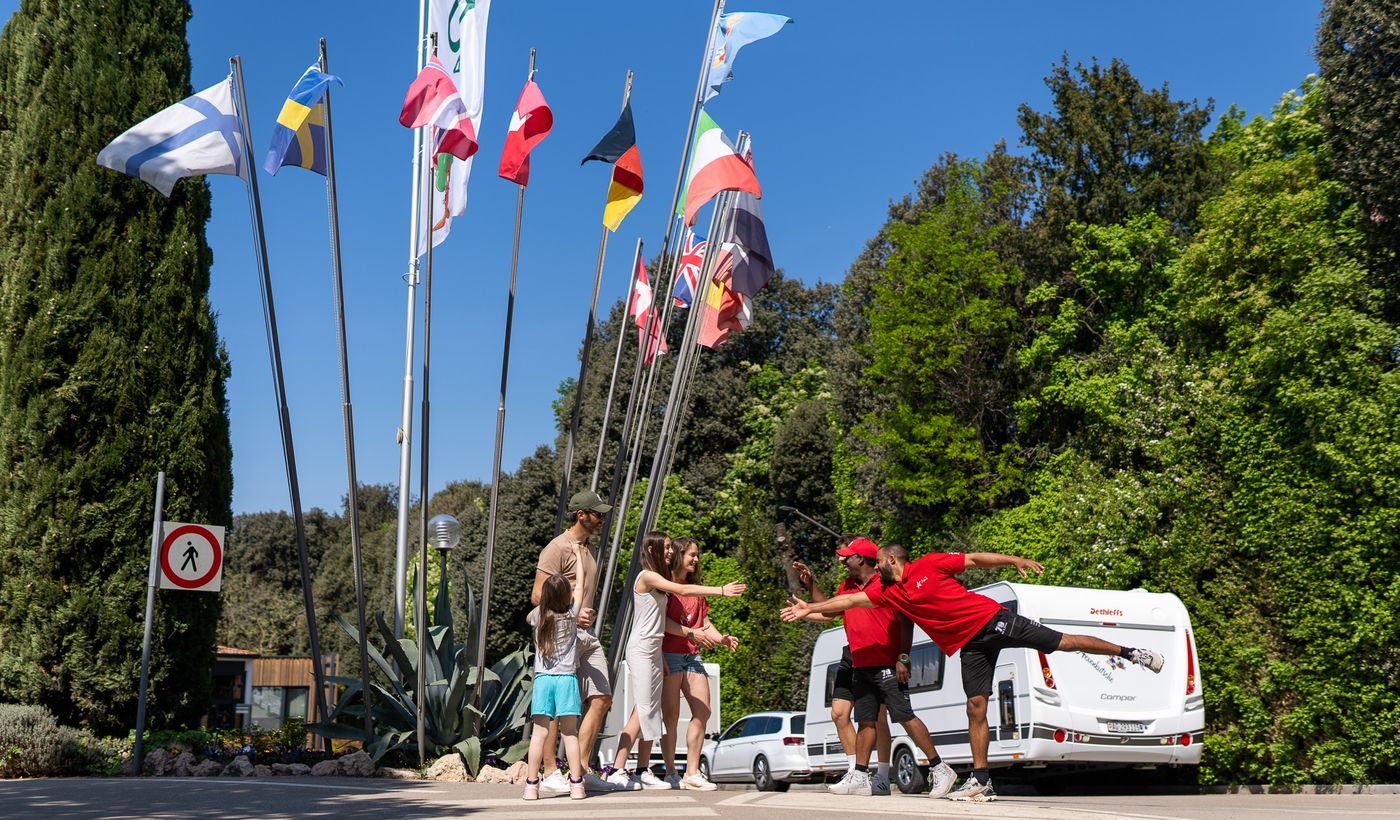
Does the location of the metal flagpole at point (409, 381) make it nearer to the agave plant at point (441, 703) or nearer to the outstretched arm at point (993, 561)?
the agave plant at point (441, 703)

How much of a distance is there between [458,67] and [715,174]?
357 centimetres

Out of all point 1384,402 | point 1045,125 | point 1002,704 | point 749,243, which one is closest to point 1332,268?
point 1384,402

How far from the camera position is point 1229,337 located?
26.4 m

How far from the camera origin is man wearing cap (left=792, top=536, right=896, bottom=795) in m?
9.72

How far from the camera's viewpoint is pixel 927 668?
62.1 ft

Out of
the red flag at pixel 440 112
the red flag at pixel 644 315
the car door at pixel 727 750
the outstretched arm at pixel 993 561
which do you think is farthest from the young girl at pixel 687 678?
the car door at pixel 727 750

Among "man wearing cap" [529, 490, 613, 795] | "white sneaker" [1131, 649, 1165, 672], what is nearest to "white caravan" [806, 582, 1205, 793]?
"white sneaker" [1131, 649, 1165, 672]

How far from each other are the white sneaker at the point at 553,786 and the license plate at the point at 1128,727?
29.4 feet

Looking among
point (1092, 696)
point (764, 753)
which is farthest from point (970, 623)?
point (764, 753)

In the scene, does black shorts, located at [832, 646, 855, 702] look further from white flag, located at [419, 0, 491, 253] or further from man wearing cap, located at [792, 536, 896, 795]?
white flag, located at [419, 0, 491, 253]

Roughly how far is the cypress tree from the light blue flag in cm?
631

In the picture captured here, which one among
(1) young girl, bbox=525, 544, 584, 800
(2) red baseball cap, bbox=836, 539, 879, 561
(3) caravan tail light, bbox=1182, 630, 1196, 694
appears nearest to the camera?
(1) young girl, bbox=525, 544, 584, 800

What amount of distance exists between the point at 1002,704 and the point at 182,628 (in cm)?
962

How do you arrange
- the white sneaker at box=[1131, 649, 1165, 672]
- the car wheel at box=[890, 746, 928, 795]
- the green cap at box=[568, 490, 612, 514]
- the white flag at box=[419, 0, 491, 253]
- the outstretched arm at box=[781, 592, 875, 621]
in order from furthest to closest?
the car wheel at box=[890, 746, 928, 795] → the white flag at box=[419, 0, 491, 253] → the outstretched arm at box=[781, 592, 875, 621] → the green cap at box=[568, 490, 612, 514] → the white sneaker at box=[1131, 649, 1165, 672]
